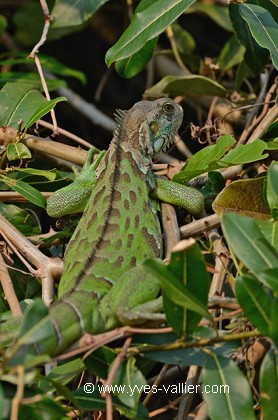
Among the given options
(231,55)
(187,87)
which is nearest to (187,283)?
(187,87)

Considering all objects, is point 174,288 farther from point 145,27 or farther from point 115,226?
point 145,27

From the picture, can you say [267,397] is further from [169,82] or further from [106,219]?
[169,82]

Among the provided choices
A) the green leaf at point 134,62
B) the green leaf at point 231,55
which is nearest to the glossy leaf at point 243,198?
the green leaf at point 134,62

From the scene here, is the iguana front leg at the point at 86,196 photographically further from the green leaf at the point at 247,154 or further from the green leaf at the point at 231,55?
the green leaf at the point at 231,55

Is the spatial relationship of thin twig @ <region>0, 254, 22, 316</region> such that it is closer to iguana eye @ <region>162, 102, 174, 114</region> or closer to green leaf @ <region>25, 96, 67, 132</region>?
green leaf @ <region>25, 96, 67, 132</region>

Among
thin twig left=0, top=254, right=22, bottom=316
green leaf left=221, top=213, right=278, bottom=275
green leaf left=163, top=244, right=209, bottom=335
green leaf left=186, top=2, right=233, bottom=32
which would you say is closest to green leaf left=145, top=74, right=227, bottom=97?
green leaf left=186, top=2, right=233, bottom=32

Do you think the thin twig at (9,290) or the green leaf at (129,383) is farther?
the thin twig at (9,290)
